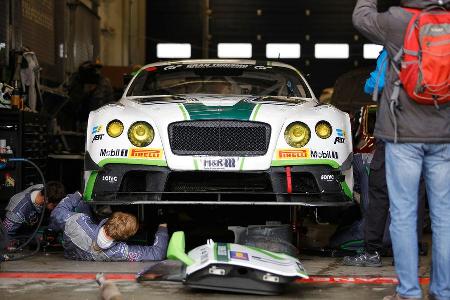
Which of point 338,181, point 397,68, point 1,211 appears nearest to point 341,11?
point 1,211

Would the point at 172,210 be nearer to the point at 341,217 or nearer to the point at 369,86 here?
the point at 341,217

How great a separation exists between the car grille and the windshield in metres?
1.34

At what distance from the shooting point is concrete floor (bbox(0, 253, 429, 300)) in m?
4.81

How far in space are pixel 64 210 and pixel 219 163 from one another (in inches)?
55.7

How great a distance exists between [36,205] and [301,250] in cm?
222

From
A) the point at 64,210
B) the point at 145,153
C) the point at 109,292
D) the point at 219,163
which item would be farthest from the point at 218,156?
the point at 109,292

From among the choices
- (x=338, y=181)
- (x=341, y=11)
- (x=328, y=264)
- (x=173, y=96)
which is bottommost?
(x=328, y=264)

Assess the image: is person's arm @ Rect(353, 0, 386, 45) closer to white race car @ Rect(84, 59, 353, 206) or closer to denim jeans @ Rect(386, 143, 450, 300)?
denim jeans @ Rect(386, 143, 450, 300)

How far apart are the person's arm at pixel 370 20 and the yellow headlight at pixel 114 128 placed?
2.19m

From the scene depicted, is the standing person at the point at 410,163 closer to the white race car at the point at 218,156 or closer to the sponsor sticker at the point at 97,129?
the white race car at the point at 218,156

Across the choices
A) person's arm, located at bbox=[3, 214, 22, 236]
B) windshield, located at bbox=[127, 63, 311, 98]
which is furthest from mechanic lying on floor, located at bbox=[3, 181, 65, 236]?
windshield, located at bbox=[127, 63, 311, 98]

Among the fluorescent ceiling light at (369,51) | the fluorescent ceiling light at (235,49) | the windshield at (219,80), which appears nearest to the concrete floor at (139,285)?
the windshield at (219,80)

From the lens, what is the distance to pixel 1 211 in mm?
8344

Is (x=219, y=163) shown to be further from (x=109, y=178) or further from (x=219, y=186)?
(x=109, y=178)
